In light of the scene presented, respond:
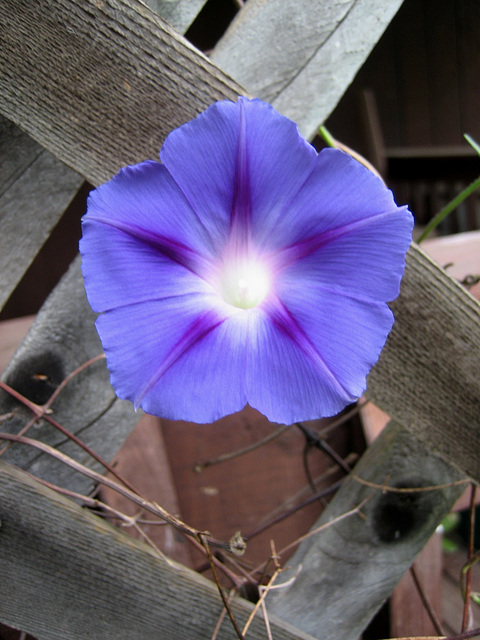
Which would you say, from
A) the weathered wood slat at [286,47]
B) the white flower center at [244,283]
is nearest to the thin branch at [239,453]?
the white flower center at [244,283]

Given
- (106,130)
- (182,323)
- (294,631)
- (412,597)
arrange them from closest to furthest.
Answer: (182,323), (106,130), (294,631), (412,597)

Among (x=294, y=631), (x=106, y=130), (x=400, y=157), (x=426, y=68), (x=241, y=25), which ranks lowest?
(x=294, y=631)

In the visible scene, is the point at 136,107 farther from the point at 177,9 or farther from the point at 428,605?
the point at 428,605

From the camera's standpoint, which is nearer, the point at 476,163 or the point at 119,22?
the point at 119,22

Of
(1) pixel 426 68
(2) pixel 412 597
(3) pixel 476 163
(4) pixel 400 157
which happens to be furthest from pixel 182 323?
(1) pixel 426 68

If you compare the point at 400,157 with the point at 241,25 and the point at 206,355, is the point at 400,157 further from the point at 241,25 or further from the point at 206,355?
the point at 206,355

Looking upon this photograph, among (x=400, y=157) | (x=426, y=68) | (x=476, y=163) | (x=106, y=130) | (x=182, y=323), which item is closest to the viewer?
(x=182, y=323)
